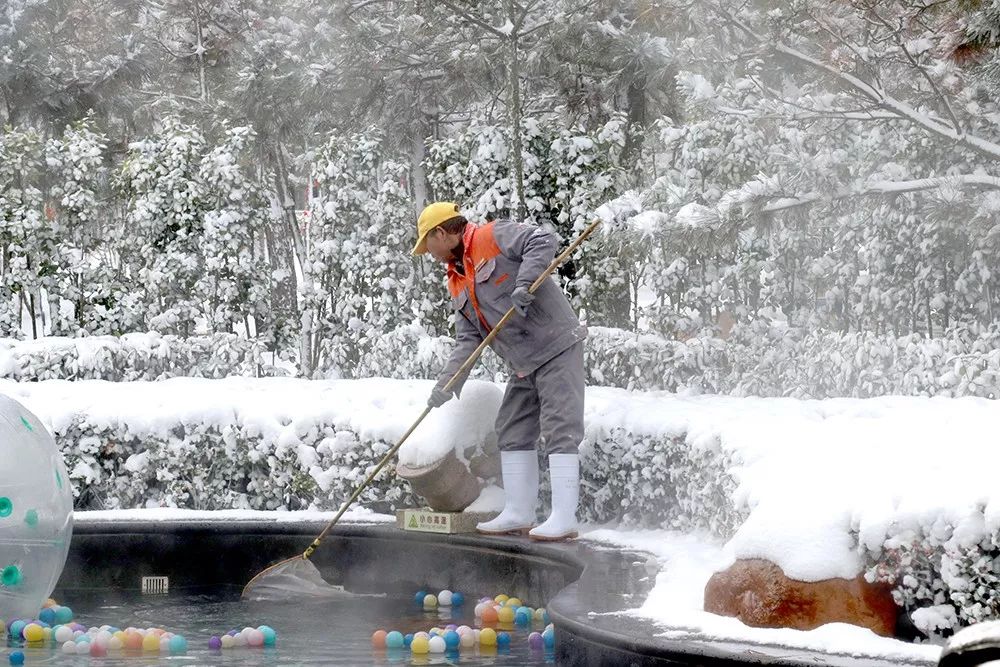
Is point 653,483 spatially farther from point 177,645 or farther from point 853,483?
point 853,483

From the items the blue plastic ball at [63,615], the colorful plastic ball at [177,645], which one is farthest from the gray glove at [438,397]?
the blue plastic ball at [63,615]

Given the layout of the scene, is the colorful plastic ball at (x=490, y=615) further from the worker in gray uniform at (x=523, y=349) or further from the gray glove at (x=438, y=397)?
the gray glove at (x=438, y=397)

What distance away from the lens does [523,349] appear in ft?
21.9

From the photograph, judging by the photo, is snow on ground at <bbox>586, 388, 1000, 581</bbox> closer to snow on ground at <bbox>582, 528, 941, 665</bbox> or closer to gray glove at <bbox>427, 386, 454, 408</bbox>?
snow on ground at <bbox>582, 528, 941, 665</bbox>

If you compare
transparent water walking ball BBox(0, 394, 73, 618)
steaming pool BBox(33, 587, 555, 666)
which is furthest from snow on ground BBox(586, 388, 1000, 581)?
transparent water walking ball BBox(0, 394, 73, 618)

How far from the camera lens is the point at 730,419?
603 centimetres

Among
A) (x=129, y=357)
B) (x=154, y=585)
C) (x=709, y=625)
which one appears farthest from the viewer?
(x=129, y=357)

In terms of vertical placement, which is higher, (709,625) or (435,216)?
(435,216)

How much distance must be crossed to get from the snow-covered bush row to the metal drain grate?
3697 millimetres

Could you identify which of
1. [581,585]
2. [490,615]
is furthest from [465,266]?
[581,585]

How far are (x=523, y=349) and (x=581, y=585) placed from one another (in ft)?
6.07

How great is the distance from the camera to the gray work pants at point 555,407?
21.5 ft

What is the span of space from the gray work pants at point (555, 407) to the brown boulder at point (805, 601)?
253cm

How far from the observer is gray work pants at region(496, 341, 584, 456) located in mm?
6539
